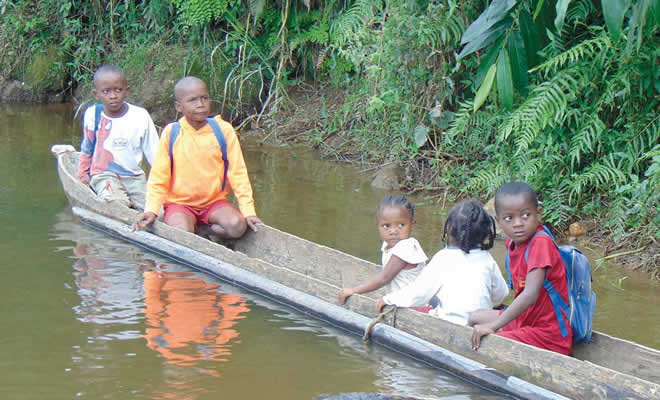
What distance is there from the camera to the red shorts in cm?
565

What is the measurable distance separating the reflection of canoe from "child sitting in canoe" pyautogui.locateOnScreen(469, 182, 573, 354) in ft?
0.39

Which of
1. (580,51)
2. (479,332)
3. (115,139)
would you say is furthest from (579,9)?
(115,139)

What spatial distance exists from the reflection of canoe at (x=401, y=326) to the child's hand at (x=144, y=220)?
67 mm

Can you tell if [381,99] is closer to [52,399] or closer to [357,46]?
[357,46]

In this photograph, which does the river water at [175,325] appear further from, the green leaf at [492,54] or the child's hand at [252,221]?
the green leaf at [492,54]

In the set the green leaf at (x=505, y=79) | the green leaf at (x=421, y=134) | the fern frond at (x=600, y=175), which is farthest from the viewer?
the green leaf at (x=421, y=134)

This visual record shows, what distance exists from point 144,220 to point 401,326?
2409mm

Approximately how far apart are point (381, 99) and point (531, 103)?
211cm

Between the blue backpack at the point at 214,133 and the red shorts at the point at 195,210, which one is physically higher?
the blue backpack at the point at 214,133

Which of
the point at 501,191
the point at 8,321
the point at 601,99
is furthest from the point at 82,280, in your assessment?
the point at 601,99

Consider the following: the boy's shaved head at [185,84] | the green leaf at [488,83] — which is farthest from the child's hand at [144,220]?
the green leaf at [488,83]

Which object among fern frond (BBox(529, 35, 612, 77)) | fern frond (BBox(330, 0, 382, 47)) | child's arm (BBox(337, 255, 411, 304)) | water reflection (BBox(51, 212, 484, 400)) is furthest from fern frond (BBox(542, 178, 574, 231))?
fern frond (BBox(330, 0, 382, 47))

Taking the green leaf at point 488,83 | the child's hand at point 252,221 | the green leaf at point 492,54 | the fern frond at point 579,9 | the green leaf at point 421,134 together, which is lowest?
the child's hand at point 252,221

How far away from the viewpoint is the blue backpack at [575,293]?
363 centimetres
